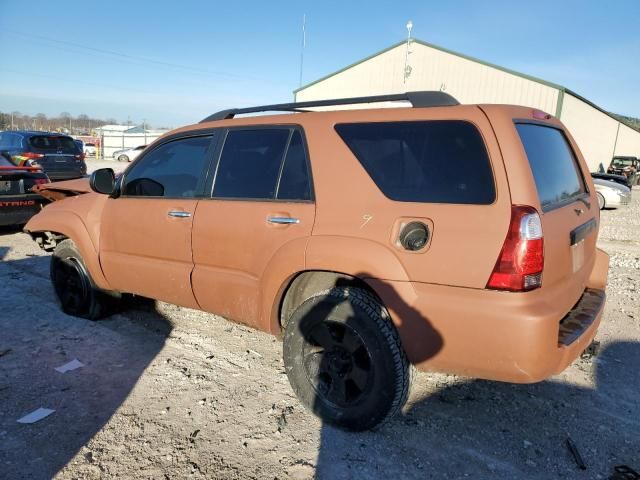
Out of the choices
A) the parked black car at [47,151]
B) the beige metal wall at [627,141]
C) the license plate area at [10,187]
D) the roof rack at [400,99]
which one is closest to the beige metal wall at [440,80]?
the beige metal wall at [627,141]

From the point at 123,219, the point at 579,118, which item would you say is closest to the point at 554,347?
the point at 123,219

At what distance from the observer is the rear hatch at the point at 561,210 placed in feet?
7.80

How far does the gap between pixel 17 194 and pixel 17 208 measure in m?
0.24

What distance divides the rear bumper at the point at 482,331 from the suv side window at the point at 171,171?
175cm

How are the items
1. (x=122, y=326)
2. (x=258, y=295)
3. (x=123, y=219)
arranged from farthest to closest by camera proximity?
(x=122, y=326), (x=123, y=219), (x=258, y=295)

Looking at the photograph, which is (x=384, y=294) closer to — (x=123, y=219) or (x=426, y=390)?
(x=426, y=390)

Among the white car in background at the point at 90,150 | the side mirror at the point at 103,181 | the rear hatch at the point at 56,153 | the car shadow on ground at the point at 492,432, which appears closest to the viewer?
the car shadow on ground at the point at 492,432

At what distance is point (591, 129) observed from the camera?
30.3m

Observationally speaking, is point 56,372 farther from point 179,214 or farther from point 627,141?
point 627,141

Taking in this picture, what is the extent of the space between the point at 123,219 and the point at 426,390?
2.75 m

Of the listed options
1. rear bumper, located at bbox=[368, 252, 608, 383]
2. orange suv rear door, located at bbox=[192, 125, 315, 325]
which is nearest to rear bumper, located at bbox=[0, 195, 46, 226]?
orange suv rear door, located at bbox=[192, 125, 315, 325]

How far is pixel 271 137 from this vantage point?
10.4 ft

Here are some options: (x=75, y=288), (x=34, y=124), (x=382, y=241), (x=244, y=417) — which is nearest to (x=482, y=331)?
(x=382, y=241)

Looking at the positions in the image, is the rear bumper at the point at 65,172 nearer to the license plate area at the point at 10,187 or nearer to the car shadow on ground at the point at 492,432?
the license plate area at the point at 10,187
